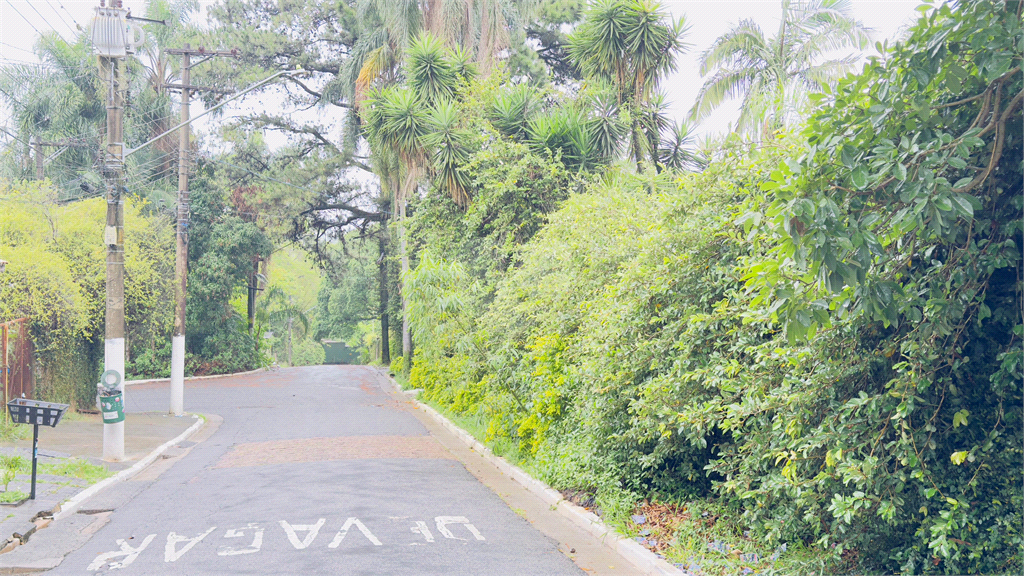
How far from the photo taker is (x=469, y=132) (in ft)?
66.2

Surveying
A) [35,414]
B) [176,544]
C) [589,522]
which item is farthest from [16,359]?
[589,522]

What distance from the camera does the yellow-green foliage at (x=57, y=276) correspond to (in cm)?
1806

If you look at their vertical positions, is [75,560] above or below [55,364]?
below

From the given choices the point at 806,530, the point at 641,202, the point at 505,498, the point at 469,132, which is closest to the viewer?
the point at 806,530

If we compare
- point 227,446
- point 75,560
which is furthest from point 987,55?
point 227,446

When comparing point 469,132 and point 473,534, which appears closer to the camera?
point 473,534

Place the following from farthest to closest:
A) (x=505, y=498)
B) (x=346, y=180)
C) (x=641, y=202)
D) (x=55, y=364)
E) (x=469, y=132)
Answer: (x=346, y=180), (x=469, y=132), (x=55, y=364), (x=641, y=202), (x=505, y=498)

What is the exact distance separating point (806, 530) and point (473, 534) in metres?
3.41

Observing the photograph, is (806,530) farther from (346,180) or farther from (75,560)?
(346,180)

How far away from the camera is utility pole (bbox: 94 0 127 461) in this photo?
1474 centimetres

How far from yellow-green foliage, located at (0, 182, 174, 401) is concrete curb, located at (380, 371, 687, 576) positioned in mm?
10761

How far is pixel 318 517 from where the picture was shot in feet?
29.8

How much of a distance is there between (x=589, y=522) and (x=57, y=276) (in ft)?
49.7

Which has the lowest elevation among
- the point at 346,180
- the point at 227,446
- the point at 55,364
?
the point at 227,446
